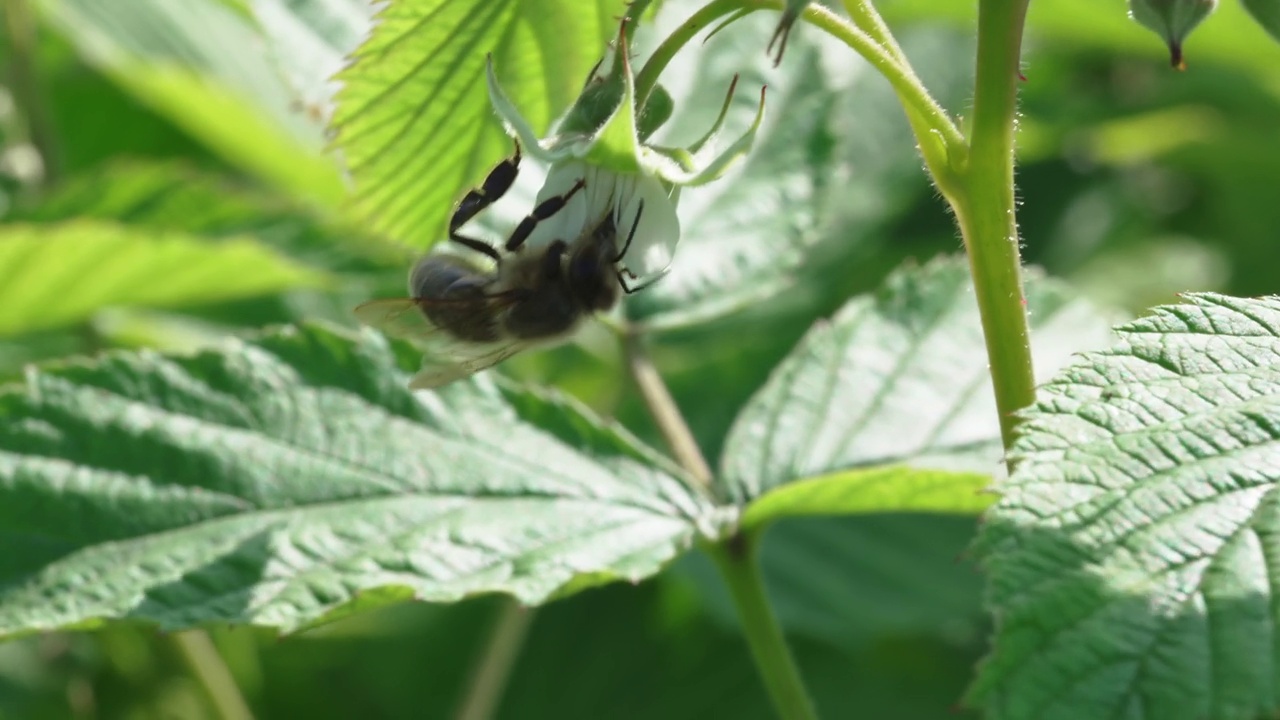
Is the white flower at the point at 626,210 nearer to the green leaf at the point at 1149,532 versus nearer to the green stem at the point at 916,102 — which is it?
the green stem at the point at 916,102

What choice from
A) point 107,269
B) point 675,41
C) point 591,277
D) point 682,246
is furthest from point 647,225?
point 107,269

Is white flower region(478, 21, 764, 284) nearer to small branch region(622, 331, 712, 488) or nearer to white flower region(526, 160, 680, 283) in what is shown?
white flower region(526, 160, 680, 283)

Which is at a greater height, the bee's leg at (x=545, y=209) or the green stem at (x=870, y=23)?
the green stem at (x=870, y=23)

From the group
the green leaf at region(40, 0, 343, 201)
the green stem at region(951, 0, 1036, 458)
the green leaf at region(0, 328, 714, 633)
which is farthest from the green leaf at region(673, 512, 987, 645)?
the green stem at region(951, 0, 1036, 458)

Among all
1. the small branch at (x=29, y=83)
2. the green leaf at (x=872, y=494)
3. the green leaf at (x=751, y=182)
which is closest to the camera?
the green leaf at (x=872, y=494)

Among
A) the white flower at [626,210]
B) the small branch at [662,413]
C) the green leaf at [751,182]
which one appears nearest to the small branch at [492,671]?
the small branch at [662,413]

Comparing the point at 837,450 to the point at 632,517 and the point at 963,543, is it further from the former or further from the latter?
the point at 963,543
